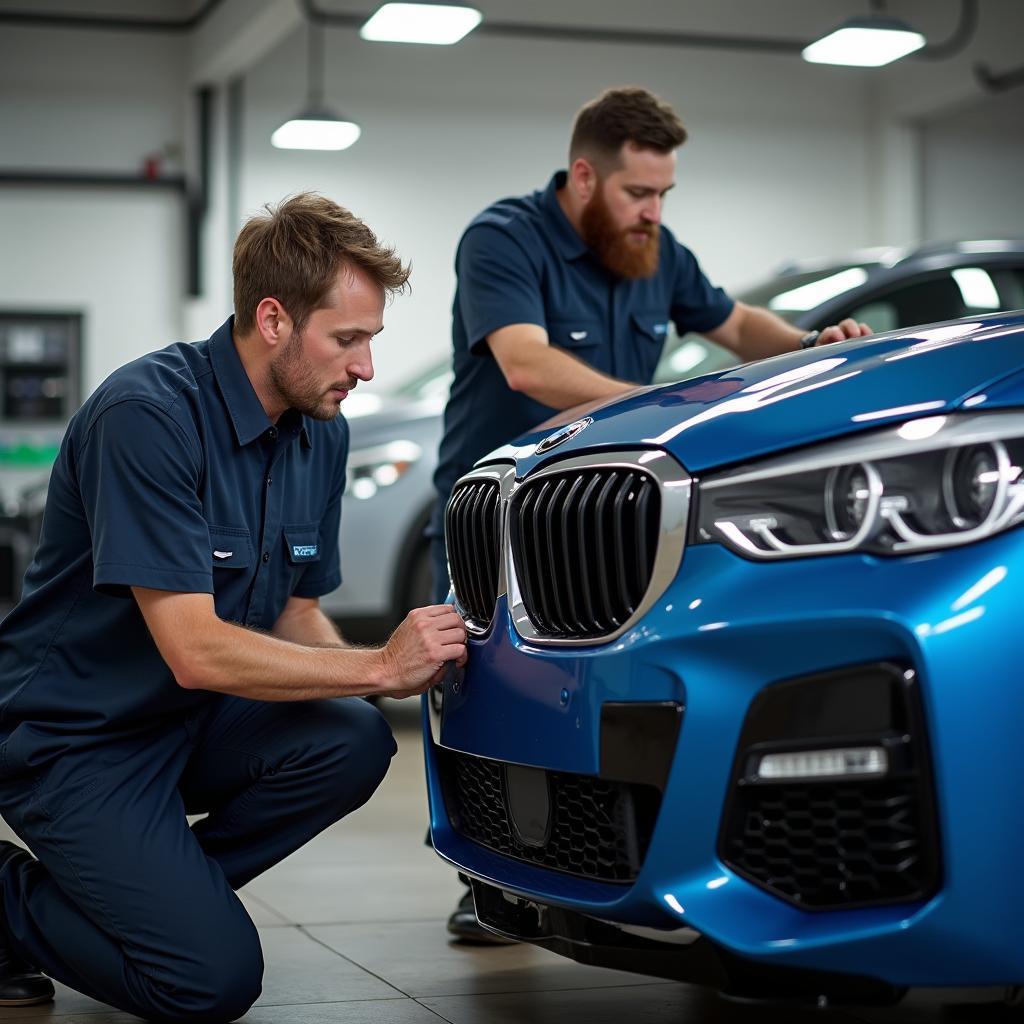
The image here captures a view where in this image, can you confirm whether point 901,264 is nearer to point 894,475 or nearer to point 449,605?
point 449,605

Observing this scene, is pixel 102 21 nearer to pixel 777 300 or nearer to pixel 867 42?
pixel 867 42

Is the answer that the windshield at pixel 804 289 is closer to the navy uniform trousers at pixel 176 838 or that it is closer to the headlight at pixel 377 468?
the headlight at pixel 377 468

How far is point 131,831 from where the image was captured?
7.32 ft

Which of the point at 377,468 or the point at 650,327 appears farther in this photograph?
the point at 377,468

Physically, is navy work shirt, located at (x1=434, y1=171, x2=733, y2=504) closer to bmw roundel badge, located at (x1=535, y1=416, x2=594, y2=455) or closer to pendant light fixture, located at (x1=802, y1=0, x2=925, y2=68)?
bmw roundel badge, located at (x1=535, y1=416, x2=594, y2=455)

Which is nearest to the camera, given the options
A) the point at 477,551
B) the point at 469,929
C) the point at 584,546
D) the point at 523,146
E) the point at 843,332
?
the point at 584,546

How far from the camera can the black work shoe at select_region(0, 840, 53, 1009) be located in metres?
2.37

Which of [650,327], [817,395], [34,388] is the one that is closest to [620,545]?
[817,395]

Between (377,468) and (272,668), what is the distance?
3.32 meters

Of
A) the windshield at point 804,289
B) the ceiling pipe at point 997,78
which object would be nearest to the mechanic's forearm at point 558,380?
the windshield at point 804,289

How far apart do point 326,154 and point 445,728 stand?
10.2 m

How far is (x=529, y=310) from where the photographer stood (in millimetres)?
2934

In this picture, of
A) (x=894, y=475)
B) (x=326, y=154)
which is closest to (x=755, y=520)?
(x=894, y=475)

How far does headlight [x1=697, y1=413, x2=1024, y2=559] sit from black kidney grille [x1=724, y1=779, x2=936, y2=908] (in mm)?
237
